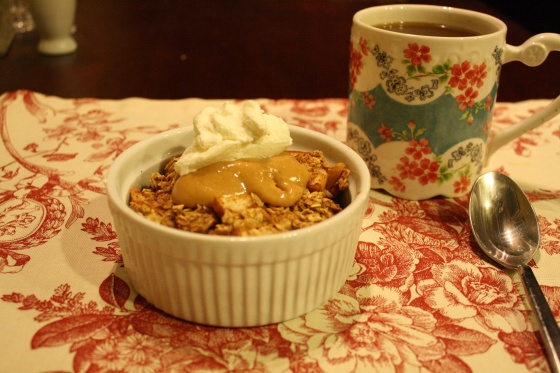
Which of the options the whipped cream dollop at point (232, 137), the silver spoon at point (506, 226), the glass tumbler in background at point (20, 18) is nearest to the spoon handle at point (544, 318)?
the silver spoon at point (506, 226)

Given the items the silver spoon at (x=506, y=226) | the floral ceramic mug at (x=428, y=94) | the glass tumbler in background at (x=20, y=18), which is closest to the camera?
the silver spoon at (x=506, y=226)

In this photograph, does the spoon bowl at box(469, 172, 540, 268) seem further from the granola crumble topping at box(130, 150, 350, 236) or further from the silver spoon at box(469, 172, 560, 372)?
the granola crumble topping at box(130, 150, 350, 236)

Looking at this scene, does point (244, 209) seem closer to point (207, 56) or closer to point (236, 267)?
point (236, 267)

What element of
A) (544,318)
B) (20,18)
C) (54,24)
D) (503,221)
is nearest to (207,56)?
(54,24)

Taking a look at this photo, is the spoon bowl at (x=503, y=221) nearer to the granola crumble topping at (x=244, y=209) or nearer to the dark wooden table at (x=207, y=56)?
the granola crumble topping at (x=244, y=209)

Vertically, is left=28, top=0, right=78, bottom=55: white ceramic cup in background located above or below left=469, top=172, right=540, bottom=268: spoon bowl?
above

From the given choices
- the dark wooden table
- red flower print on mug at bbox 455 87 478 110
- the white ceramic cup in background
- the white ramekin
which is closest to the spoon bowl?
red flower print on mug at bbox 455 87 478 110
